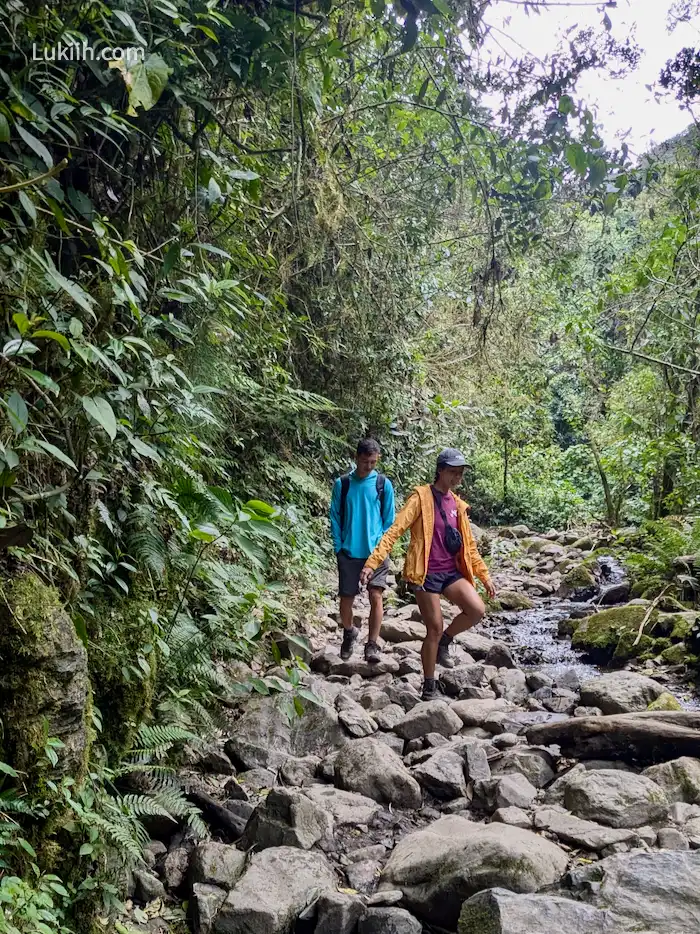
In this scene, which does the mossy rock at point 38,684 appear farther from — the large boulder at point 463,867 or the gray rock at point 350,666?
the gray rock at point 350,666

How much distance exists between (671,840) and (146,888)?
2.56 metres

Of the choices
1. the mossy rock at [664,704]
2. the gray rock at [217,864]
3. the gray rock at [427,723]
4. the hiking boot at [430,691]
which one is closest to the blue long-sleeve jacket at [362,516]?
the hiking boot at [430,691]

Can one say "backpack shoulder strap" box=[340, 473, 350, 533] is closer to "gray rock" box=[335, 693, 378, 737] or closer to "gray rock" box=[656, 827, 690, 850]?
"gray rock" box=[335, 693, 378, 737]

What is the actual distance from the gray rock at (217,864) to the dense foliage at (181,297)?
26cm

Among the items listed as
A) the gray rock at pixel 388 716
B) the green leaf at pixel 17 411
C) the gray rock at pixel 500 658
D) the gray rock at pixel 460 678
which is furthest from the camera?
the gray rock at pixel 500 658

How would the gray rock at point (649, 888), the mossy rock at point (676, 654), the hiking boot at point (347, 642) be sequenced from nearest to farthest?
the gray rock at point (649, 888)
the hiking boot at point (347, 642)
the mossy rock at point (676, 654)

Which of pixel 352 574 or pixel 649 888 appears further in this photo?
pixel 352 574

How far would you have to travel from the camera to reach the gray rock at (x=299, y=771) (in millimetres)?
4512

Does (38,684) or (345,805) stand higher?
(38,684)

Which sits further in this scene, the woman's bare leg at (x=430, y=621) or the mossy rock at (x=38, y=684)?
the woman's bare leg at (x=430, y=621)

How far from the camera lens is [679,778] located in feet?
14.5

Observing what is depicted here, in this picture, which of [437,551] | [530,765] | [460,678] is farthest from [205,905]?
[460,678]

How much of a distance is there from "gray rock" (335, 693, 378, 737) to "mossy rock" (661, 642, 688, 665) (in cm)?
394

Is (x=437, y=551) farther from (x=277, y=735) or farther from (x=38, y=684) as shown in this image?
(x=38, y=684)
